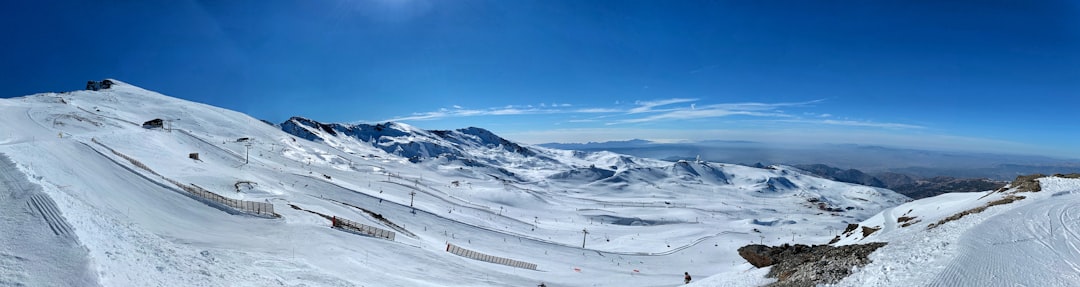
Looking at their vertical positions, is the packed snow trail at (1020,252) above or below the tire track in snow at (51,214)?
above

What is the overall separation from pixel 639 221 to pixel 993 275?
85.4 meters

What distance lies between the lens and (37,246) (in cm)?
1202

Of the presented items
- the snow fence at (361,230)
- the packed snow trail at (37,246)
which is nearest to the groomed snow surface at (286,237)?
the packed snow trail at (37,246)

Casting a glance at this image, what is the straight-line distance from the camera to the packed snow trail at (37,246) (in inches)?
412

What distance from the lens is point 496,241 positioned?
4688 centimetres

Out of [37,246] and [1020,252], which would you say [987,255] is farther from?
[37,246]

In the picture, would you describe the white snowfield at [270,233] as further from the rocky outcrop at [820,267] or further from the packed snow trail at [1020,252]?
the rocky outcrop at [820,267]

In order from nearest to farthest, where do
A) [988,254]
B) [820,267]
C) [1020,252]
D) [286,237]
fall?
[820,267], [988,254], [1020,252], [286,237]

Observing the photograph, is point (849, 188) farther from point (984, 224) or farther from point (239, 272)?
point (239, 272)

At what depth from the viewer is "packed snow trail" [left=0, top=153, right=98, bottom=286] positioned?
10.5 meters

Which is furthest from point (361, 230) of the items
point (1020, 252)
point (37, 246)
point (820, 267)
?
point (1020, 252)

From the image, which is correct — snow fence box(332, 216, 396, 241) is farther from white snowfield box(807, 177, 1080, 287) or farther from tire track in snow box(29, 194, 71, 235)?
white snowfield box(807, 177, 1080, 287)

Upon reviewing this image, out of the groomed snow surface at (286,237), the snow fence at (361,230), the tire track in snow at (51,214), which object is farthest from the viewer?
the snow fence at (361,230)

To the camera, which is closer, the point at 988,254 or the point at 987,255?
the point at 987,255
